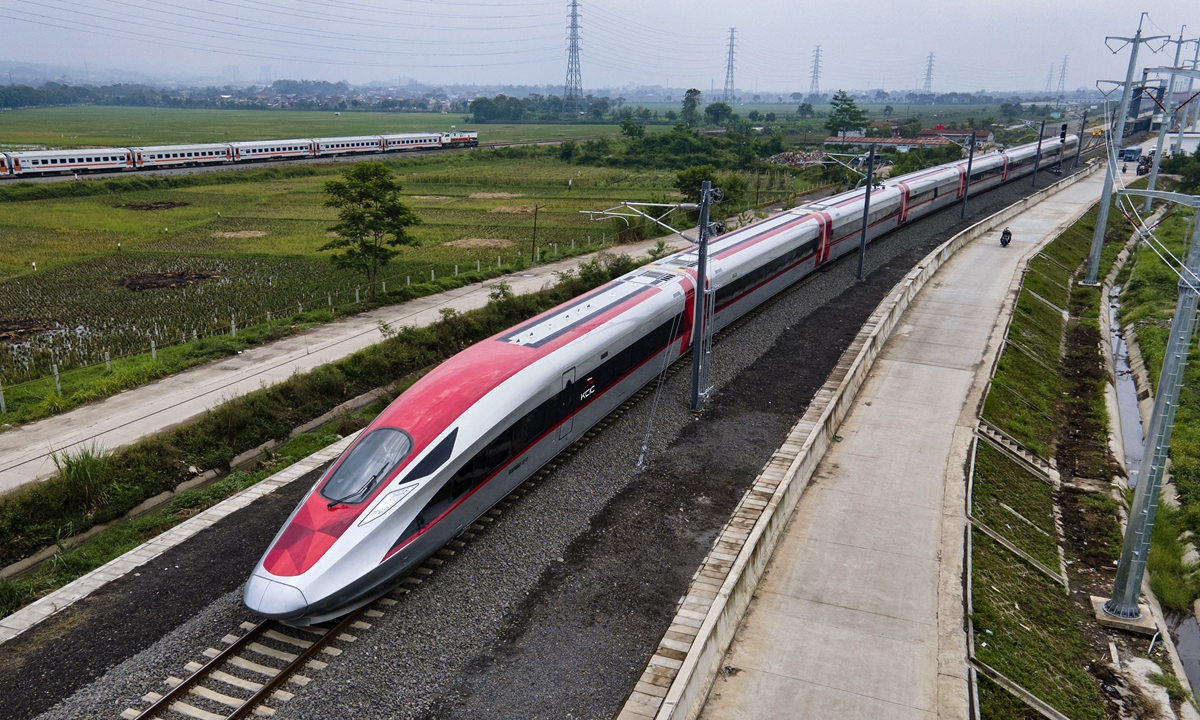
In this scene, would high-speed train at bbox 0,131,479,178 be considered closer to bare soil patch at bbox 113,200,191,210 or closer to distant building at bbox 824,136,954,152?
bare soil patch at bbox 113,200,191,210

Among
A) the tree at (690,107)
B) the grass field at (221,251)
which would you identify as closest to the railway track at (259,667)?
the grass field at (221,251)

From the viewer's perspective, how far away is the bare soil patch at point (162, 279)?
38281 mm

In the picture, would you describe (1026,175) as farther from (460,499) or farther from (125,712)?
(125,712)

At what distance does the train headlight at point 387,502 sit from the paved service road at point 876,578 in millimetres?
5975

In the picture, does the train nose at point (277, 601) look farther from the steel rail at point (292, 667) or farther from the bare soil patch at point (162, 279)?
the bare soil patch at point (162, 279)

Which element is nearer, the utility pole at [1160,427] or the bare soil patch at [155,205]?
the utility pole at [1160,427]

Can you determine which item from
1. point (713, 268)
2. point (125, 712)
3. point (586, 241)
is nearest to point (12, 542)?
point (125, 712)

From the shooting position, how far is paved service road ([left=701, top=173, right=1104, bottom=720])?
12188mm

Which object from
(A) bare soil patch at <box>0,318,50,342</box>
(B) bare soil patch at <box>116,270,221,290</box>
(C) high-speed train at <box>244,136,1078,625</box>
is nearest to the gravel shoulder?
(C) high-speed train at <box>244,136,1078,625</box>

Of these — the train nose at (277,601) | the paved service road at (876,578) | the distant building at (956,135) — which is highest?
the distant building at (956,135)

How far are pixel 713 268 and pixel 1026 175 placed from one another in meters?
62.4

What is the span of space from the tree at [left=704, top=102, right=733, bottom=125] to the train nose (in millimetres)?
169793

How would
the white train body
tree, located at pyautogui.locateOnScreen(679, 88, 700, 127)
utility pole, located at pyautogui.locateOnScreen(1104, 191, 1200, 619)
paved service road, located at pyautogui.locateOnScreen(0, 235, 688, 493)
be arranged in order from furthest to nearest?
1. tree, located at pyautogui.locateOnScreen(679, 88, 700, 127)
2. the white train body
3. paved service road, located at pyautogui.locateOnScreen(0, 235, 688, 493)
4. utility pole, located at pyautogui.locateOnScreen(1104, 191, 1200, 619)

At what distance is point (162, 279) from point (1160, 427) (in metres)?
41.3
